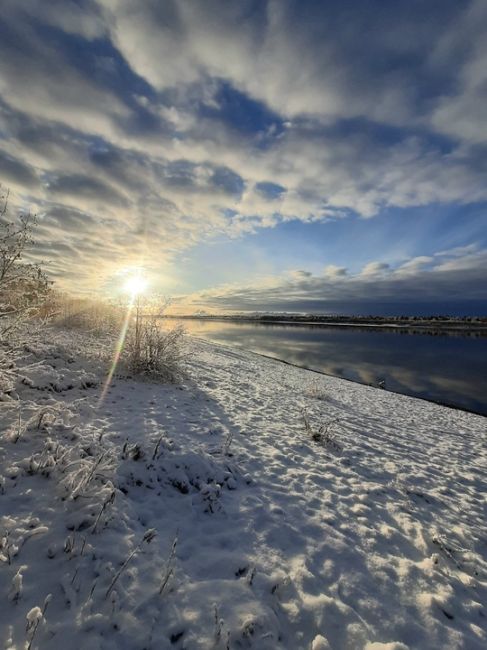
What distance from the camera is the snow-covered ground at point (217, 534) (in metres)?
2.96

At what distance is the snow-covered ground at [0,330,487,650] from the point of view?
2.96 meters

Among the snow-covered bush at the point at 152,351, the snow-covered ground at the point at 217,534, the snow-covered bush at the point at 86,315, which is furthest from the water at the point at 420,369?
the snow-covered ground at the point at 217,534

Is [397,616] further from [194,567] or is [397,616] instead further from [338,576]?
[194,567]

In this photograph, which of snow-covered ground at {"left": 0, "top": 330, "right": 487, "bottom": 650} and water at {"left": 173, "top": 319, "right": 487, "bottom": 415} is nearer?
snow-covered ground at {"left": 0, "top": 330, "right": 487, "bottom": 650}

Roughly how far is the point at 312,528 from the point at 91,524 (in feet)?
10.3

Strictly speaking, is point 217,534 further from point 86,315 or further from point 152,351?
point 86,315

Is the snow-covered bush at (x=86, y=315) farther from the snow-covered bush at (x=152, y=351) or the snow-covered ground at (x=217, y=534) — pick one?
the snow-covered ground at (x=217, y=534)

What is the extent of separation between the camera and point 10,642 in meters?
2.45

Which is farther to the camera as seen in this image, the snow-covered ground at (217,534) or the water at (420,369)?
the water at (420,369)

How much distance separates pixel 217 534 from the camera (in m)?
4.28

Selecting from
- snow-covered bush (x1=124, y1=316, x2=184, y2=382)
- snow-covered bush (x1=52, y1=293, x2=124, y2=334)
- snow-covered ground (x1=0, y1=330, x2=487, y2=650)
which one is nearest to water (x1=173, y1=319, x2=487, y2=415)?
snow-covered bush (x1=52, y1=293, x2=124, y2=334)

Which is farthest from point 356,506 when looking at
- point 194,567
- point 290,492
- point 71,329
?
point 71,329

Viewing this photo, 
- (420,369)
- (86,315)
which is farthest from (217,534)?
(420,369)

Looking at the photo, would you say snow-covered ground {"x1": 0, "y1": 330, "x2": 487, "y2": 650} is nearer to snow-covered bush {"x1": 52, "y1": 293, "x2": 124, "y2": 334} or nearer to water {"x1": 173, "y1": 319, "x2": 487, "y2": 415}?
snow-covered bush {"x1": 52, "y1": 293, "x2": 124, "y2": 334}
